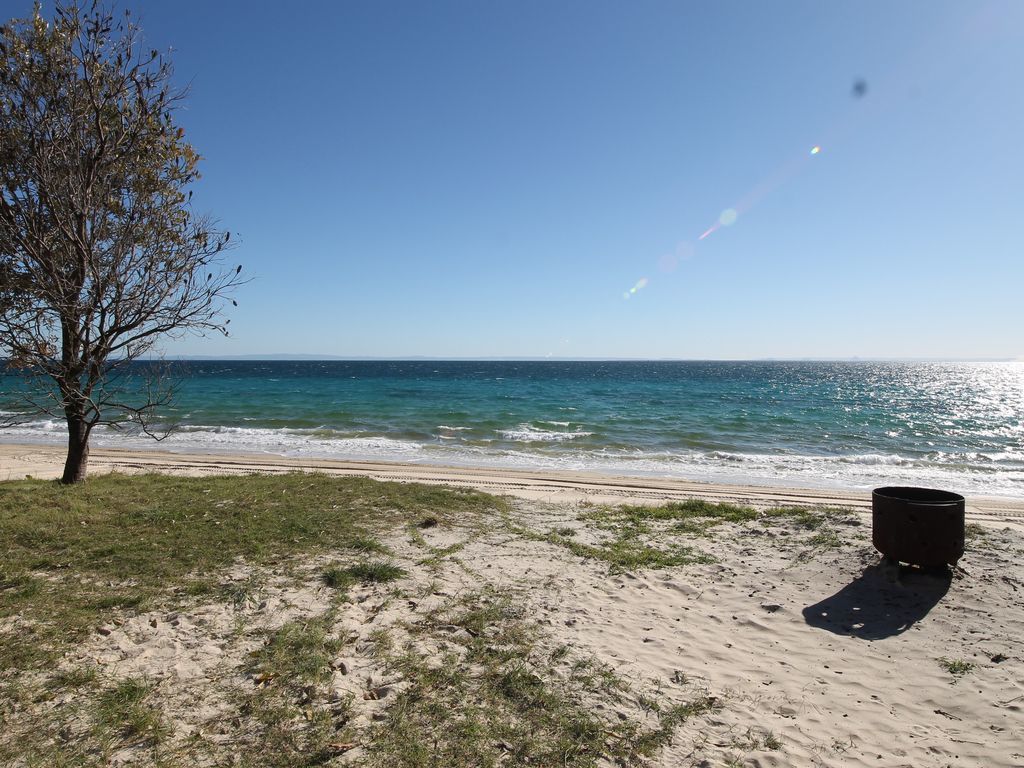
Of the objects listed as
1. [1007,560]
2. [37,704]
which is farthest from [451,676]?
[1007,560]

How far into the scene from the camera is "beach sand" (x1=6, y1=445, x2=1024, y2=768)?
403 cm

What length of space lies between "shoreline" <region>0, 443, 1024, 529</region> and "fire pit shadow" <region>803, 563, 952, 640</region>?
5717 mm

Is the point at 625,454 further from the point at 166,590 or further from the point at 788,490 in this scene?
A: the point at 166,590

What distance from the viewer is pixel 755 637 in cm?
560

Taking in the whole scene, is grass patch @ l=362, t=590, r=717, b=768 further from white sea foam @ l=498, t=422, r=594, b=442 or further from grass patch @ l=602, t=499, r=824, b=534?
white sea foam @ l=498, t=422, r=594, b=442

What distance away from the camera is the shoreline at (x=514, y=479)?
13.2 metres

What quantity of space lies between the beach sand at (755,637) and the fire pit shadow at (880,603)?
0.08 ft

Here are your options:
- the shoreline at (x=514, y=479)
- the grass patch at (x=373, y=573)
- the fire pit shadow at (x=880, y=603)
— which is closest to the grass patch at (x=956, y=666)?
the fire pit shadow at (x=880, y=603)

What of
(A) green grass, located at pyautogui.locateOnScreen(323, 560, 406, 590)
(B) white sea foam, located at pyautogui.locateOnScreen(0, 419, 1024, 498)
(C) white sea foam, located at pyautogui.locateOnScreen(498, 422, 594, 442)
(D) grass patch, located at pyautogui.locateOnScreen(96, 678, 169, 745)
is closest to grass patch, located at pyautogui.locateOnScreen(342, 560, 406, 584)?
(A) green grass, located at pyautogui.locateOnScreen(323, 560, 406, 590)

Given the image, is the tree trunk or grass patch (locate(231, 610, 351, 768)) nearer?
grass patch (locate(231, 610, 351, 768))

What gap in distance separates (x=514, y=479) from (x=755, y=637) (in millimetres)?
10459

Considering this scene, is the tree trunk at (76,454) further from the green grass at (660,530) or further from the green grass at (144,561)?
the green grass at (660,530)

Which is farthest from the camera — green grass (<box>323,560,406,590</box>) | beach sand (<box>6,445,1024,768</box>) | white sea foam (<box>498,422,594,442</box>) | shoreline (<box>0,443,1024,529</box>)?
white sea foam (<box>498,422,594,442</box>)

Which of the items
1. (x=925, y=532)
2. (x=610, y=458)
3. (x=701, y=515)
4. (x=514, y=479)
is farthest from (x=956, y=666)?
(x=610, y=458)
